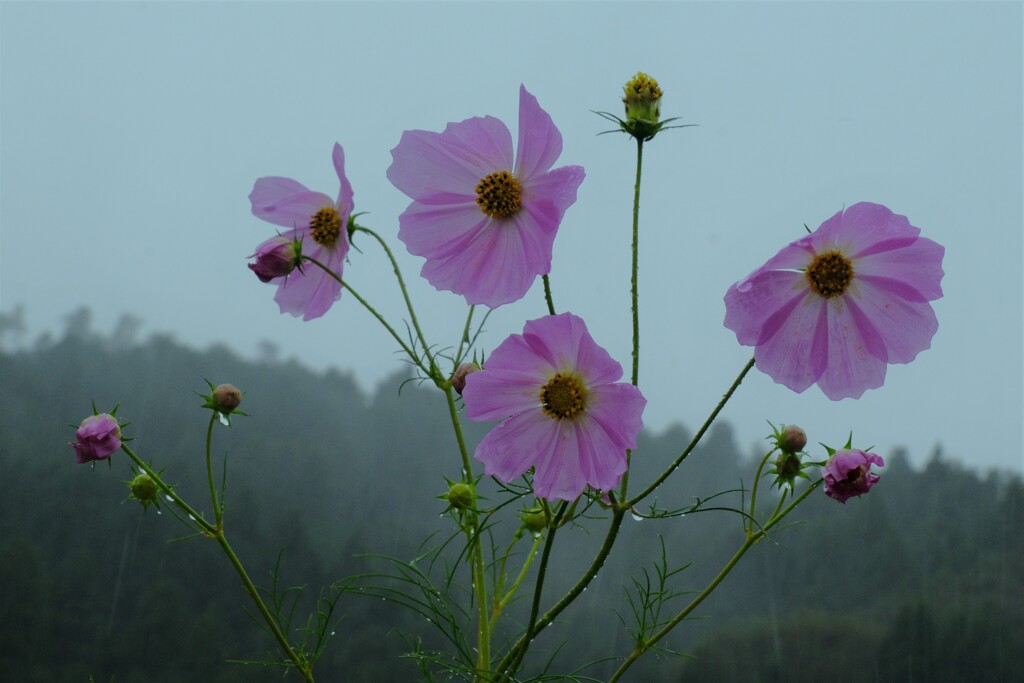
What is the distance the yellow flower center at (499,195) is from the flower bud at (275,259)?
18 centimetres

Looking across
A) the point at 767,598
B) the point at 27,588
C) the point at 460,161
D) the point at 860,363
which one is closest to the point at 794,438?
the point at 860,363

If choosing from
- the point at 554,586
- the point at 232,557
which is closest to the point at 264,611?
the point at 232,557

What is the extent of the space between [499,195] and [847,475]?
0.38 m

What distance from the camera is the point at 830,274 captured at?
75cm

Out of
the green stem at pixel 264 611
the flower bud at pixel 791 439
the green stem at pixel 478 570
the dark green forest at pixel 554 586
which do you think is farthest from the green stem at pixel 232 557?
the dark green forest at pixel 554 586

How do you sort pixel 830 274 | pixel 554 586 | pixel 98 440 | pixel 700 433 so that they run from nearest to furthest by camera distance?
pixel 700 433 → pixel 830 274 → pixel 98 440 → pixel 554 586

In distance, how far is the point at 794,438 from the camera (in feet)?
2.70

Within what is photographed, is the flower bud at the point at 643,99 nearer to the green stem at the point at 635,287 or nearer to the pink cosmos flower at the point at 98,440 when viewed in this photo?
the green stem at the point at 635,287

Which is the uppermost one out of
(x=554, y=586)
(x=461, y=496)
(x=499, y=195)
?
(x=554, y=586)

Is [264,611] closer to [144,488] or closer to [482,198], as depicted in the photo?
[144,488]

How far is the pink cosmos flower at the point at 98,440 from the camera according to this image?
878 millimetres

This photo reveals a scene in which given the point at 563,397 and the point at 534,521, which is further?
the point at 534,521

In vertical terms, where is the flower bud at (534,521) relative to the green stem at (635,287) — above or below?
below

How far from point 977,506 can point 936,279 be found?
332 inches
